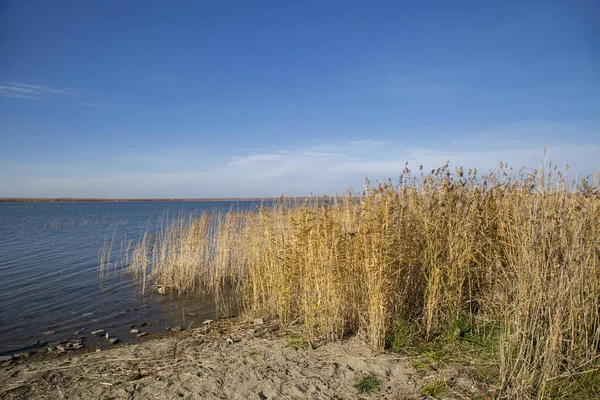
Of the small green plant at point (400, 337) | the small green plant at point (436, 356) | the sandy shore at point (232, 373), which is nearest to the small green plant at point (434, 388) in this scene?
the sandy shore at point (232, 373)

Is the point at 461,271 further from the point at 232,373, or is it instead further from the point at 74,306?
the point at 74,306

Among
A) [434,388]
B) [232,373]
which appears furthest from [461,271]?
[232,373]

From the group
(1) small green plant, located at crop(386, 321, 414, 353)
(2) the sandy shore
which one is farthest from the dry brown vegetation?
(2) the sandy shore

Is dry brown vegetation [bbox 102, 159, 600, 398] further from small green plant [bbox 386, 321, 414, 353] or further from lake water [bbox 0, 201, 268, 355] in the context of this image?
lake water [bbox 0, 201, 268, 355]

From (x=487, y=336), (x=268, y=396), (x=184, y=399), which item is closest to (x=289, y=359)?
(x=268, y=396)

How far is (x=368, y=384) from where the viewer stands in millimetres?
4043

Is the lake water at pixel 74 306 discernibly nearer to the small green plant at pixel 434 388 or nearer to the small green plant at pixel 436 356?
the small green plant at pixel 436 356

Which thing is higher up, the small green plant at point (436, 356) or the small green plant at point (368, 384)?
the small green plant at point (436, 356)

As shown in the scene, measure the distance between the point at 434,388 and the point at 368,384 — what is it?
72 cm

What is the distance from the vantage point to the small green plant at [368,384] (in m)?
3.96

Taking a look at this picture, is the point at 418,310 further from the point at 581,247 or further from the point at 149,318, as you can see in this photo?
the point at 149,318

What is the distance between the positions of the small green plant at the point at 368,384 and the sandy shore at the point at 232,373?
52 mm

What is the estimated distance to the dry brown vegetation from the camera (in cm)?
353

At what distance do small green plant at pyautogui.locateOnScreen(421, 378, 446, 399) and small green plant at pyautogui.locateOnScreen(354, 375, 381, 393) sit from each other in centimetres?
51
